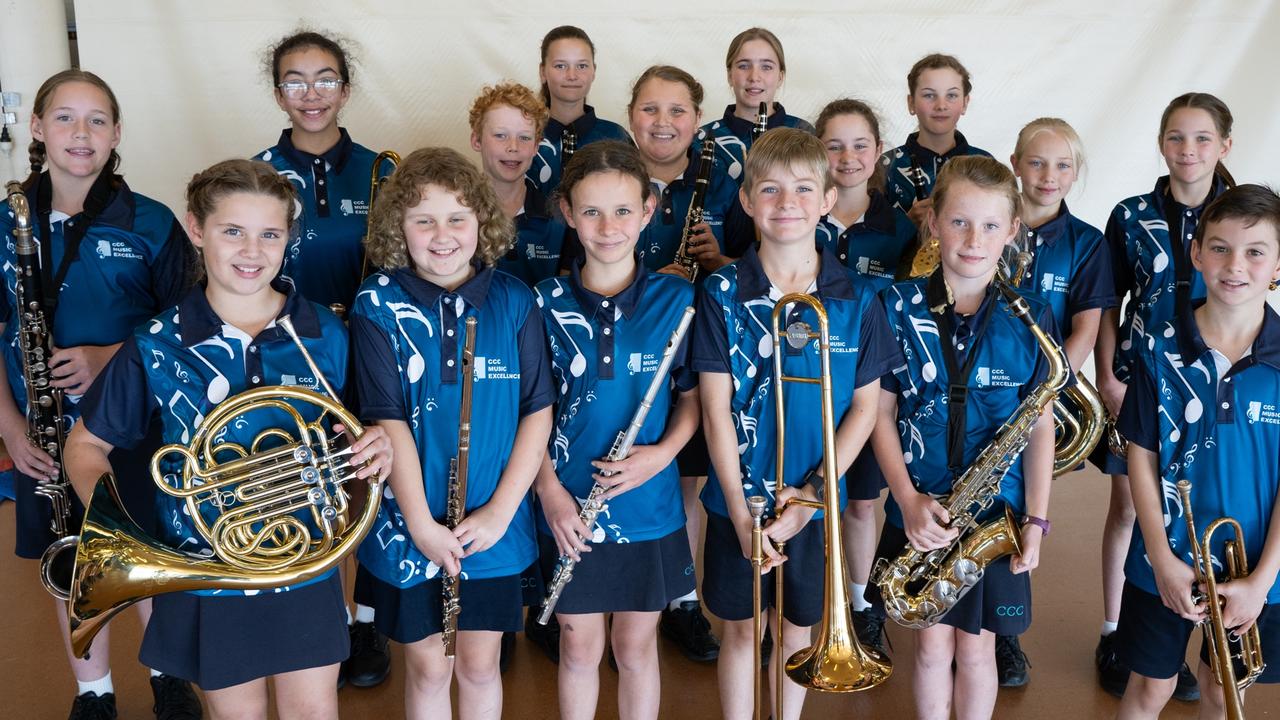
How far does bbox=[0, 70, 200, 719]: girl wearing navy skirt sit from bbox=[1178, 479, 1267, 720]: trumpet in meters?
Answer: 2.57

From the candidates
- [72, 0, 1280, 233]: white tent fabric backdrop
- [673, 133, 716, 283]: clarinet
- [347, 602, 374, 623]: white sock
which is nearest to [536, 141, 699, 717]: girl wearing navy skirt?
[673, 133, 716, 283]: clarinet

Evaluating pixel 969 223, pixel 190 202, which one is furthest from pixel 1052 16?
pixel 190 202

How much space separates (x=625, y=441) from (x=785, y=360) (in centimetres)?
43

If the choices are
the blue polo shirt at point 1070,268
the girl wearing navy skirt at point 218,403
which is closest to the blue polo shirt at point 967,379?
the blue polo shirt at point 1070,268

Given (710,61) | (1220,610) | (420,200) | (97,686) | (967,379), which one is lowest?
(97,686)

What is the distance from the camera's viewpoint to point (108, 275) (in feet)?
8.82

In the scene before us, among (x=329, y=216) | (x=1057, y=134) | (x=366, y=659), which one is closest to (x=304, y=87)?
(x=329, y=216)

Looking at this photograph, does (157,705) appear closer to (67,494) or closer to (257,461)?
(67,494)

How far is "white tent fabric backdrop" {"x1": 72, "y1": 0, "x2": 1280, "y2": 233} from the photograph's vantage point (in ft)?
14.4

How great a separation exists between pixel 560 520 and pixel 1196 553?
145cm

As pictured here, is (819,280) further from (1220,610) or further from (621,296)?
(1220,610)

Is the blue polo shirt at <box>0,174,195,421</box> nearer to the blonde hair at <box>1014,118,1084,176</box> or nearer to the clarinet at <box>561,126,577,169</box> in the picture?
the clarinet at <box>561,126,577,169</box>

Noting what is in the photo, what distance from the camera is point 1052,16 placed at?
4754mm

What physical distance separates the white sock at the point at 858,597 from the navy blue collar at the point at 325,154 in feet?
6.96
